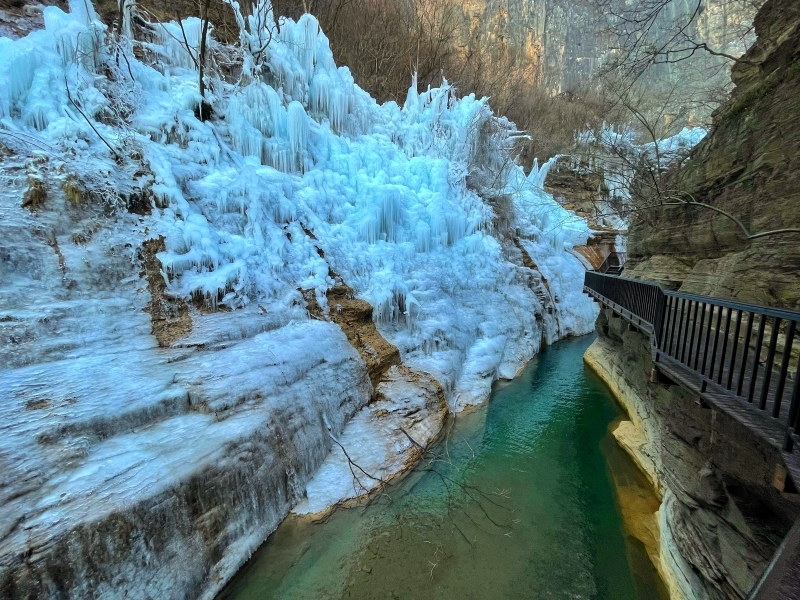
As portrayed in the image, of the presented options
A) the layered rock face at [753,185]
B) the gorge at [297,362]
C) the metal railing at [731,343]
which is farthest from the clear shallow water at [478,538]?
the layered rock face at [753,185]

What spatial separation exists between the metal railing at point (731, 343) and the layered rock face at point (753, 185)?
0.56 meters

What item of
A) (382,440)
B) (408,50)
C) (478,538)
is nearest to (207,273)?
(382,440)

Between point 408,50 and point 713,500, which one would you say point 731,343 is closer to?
point 713,500

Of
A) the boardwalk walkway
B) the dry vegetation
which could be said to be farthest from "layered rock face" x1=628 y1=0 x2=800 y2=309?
the dry vegetation

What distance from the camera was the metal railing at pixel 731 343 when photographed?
2262 mm

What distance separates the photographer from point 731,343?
16.6ft

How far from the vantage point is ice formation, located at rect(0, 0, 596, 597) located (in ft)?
10.7

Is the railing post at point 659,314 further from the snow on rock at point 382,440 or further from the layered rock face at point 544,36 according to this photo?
the layered rock face at point 544,36

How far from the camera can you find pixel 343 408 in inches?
231

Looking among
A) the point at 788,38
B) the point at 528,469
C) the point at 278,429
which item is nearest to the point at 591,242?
the point at 788,38

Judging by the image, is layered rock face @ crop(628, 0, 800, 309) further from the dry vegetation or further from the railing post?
the dry vegetation

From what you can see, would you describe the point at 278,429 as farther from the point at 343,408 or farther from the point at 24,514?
the point at 24,514

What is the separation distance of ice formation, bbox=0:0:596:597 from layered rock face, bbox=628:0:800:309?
484 centimetres

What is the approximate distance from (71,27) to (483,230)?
10795 millimetres
